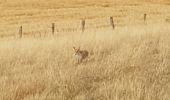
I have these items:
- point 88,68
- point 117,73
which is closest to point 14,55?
point 88,68

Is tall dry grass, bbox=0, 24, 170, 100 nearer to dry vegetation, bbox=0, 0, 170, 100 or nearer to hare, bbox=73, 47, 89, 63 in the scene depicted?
dry vegetation, bbox=0, 0, 170, 100

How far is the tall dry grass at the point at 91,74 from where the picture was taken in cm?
571

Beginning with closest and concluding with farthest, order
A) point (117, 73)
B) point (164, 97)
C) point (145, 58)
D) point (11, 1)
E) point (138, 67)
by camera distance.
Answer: point (164, 97) < point (117, 73) < point (138, 67) < point (145, 58) < point (11, 1)

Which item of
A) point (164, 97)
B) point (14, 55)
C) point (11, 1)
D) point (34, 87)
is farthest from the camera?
point (11, 1)

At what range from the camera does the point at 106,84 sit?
6176 millimetres

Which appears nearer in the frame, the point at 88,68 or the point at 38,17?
the point at 88,68

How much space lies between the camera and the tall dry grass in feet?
18.7

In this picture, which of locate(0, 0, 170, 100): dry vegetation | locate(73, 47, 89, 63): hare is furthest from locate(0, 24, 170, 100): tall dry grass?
locate(73, 47, 89, 63): hare

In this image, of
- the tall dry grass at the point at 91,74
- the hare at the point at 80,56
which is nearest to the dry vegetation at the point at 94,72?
the tall dry grass at the point at 91,74

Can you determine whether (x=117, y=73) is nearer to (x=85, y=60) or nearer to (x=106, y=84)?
(x=106, y=84)

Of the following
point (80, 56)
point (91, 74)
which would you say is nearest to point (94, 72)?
point (91, 74)

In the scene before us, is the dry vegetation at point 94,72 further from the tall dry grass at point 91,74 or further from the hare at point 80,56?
the hare at point 80,56

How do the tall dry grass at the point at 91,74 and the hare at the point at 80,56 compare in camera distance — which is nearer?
the tall dry grass at the point at 91,74

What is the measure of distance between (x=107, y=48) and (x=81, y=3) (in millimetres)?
41489
